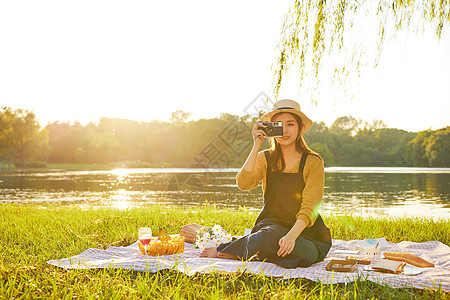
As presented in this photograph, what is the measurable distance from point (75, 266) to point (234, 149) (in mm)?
50819

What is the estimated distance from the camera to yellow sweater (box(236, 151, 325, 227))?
386 centimetres

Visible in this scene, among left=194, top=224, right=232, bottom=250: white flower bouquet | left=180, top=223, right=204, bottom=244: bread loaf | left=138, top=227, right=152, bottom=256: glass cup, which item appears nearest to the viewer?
left=138, top=227, right=152, bottom=256: glass cup

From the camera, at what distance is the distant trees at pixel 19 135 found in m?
45.6

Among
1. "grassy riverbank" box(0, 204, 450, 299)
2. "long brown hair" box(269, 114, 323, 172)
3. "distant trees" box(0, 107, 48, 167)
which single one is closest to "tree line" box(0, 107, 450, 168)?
"distant trees" box(0, 107, 48, 167)

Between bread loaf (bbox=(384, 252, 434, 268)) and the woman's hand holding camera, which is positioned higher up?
the woman's hand holding camera

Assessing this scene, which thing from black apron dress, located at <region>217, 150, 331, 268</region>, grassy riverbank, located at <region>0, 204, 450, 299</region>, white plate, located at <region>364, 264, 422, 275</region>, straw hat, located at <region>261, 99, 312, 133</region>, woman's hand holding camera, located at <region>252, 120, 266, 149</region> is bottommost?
grassy riverbank, located at <region>0, 204, 450, 299</region>

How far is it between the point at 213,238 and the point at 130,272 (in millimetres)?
1244

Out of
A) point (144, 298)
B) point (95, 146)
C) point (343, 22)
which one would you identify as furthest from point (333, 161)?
point (144, 298)

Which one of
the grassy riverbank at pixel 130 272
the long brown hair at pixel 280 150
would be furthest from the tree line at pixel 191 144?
the long brown hair at pixel 280 150

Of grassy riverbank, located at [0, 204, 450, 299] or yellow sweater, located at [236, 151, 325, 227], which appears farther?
yellow sweater, located at [236, 151, 325, 227]

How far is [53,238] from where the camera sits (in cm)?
548

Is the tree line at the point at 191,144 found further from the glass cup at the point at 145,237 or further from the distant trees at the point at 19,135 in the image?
the glass cup at the point at 145,237

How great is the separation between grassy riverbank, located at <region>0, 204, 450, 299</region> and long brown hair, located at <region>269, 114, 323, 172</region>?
1.22m

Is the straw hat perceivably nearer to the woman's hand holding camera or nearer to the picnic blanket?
the woman's hand holding camera
